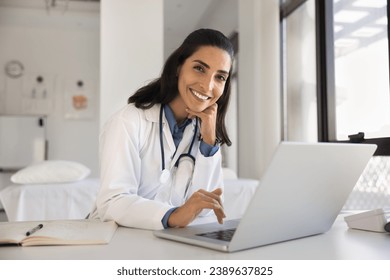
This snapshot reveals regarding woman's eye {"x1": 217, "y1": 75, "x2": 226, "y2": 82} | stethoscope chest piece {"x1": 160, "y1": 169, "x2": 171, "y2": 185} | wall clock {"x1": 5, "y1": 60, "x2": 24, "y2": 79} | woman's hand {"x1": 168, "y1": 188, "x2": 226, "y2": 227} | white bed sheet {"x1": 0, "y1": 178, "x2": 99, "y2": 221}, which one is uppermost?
wall clock {"x1": 5, "y1": 60, "x2": 24, "y2": 79}

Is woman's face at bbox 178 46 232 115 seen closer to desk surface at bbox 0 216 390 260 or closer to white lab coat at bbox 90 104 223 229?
white lab coat at bbox 90 104 223 229

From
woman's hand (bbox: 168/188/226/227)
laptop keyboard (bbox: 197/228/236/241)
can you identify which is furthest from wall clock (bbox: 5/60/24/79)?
laptop keyboard (bbox: 197/228/236/241)

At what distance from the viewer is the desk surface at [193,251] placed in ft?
2.02

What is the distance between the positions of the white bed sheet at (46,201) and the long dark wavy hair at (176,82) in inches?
56.8

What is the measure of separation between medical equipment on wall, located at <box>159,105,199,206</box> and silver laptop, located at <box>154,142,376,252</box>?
12.3 inches

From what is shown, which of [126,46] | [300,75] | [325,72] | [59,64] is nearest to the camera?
[325,72]

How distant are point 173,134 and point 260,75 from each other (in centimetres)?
224

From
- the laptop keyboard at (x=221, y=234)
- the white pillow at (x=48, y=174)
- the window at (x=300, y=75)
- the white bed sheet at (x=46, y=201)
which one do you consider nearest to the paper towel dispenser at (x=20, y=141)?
the white pillow at (x=48, y=174)

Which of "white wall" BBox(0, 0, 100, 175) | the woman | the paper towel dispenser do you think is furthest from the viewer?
"white wall" BBox(0, 0, 100, 175)

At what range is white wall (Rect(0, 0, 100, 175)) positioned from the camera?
16.0 feet

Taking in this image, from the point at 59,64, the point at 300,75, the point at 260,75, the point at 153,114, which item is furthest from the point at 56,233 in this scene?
the point at 59,64

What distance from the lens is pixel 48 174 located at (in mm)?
2633

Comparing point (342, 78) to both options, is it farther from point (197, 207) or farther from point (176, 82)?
point (197, 207)

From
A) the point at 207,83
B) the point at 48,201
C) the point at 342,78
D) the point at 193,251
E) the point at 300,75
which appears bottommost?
the point at 48,201
